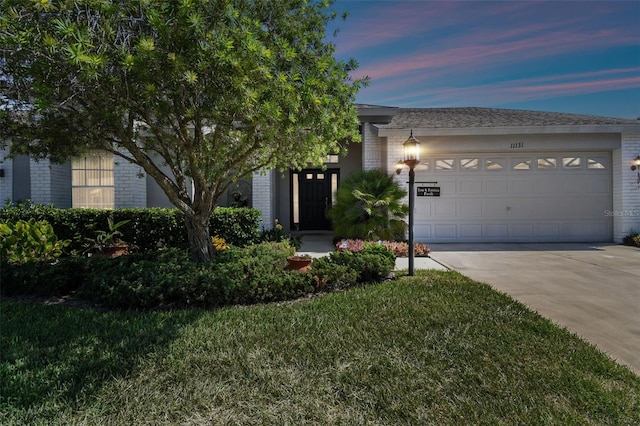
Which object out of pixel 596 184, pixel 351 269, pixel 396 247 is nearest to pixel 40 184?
pixel 351 269

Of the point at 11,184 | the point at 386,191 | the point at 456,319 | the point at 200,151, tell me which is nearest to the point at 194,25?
the point at 200,151

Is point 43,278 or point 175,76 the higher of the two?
point 175,76

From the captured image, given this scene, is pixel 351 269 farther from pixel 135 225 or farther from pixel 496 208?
pixel 496 208

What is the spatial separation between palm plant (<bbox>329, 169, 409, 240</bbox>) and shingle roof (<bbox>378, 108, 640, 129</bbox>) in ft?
6.80

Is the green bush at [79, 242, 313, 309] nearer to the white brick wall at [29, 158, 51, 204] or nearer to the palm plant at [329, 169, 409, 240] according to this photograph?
the palm plant at [329, 169, 409, 240]

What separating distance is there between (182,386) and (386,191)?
678 cm

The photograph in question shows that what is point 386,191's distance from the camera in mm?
8188

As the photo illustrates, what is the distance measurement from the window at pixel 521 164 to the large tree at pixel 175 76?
7.33 metres

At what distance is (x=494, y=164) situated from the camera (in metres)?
9.47

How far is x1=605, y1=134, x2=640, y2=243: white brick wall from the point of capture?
8883 millimetres

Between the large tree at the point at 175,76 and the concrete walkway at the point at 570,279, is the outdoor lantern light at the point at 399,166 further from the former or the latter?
the large tree at the point at 175,76

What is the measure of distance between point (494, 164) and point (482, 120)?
1.50 metres

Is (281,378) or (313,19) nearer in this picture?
(281,378)

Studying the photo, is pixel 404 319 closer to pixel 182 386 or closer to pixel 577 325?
pixel 577 325
